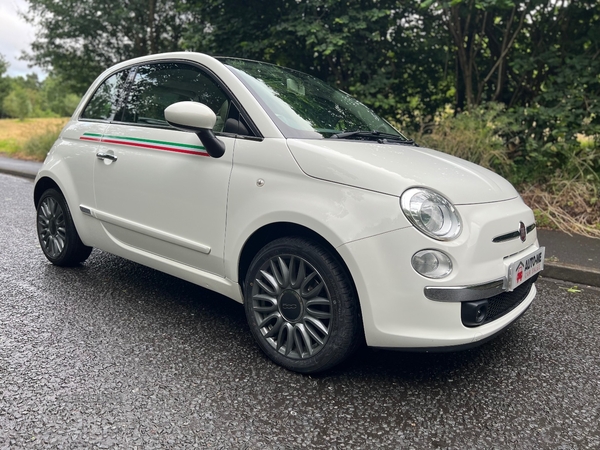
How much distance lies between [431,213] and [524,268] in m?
0.64

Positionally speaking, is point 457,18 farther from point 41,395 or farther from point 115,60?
point 115,60

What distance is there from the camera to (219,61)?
2.99m

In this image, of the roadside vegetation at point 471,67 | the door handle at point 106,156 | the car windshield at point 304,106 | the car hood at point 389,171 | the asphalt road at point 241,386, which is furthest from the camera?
the roadside vegetation at point 471,67

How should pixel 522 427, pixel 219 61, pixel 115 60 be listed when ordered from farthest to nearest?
1. pixel 115 60
2. pixel 219 61
3. pixel 522 427

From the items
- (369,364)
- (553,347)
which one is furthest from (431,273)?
(553,347)

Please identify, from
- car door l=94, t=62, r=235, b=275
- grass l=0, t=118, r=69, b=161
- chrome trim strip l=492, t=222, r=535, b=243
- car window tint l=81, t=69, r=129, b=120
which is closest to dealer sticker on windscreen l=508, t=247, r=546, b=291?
chrome trim strip l=492, t=222, r=535, b=243

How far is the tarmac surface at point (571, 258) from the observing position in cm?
418

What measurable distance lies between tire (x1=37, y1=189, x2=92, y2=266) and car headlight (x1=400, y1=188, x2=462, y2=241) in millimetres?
2749

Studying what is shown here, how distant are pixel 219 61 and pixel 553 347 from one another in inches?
103

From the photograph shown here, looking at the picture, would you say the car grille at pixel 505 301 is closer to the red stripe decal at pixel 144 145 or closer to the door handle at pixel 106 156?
the red stripe decal at pixel 144 145

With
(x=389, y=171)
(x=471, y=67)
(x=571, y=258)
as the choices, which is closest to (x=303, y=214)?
(x=389, y=171)

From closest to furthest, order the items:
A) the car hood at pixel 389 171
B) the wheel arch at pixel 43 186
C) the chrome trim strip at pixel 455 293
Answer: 1. the chrome trim strip at pixel 455 293
2. the car hood at pixel 389 171
3. the wheel arch at pixel 43 186

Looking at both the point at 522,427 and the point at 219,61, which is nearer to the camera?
the point at 522,427

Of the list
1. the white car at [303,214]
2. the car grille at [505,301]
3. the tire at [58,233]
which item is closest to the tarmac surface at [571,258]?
the white car at [303,214]
